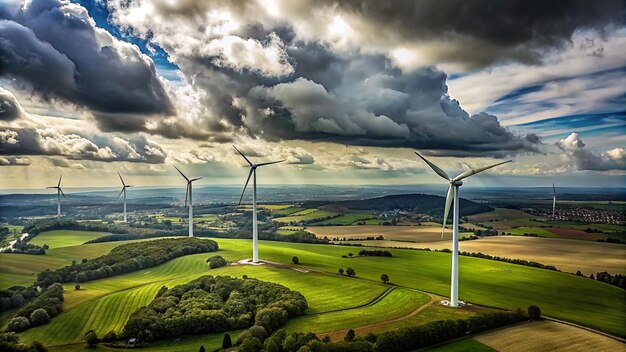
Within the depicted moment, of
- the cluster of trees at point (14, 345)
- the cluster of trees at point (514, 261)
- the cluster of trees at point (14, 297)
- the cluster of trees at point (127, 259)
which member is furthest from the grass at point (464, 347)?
the cluster of trees at point (127, 259)

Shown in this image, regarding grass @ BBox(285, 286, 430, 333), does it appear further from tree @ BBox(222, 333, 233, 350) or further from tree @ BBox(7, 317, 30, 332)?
tree @ BBox(7, 317, 30, 332)

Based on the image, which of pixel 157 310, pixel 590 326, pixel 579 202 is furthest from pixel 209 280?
pixel 579 202

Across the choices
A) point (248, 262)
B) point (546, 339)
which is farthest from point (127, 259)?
point (546, 339)

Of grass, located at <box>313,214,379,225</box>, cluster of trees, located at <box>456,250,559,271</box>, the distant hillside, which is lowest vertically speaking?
cluster of trees, located at <box>456,250,559,271</box>

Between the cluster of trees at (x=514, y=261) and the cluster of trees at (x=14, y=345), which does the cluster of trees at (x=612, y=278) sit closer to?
the cluster of trees at (x=514, y=261)

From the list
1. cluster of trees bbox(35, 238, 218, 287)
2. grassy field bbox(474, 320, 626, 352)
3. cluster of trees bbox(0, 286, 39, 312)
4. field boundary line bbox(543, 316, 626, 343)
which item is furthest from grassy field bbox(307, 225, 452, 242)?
cluster of trees bbox(0, 286, 39, 312)
